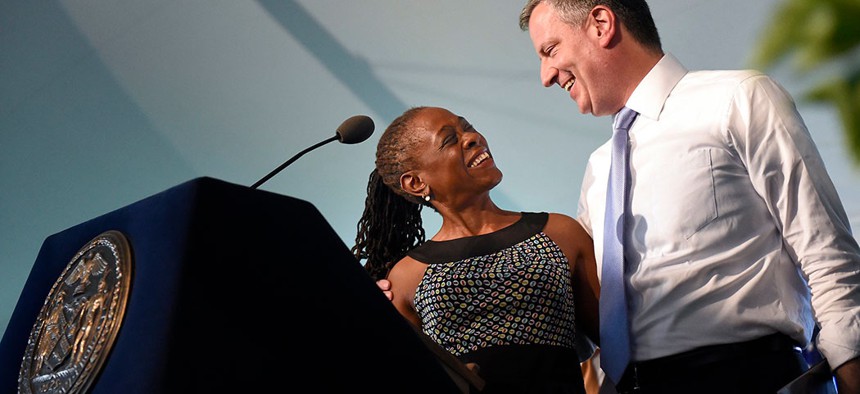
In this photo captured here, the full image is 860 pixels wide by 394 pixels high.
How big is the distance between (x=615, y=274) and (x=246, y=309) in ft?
2.71

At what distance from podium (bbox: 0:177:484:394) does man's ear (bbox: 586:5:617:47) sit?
36.4 inches

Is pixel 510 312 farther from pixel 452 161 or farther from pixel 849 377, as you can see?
pixel 849 377

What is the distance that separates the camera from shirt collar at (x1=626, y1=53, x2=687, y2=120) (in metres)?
1.53

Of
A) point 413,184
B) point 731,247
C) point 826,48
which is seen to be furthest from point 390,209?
point 826,48

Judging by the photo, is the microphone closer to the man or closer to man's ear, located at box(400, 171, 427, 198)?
man's ear, located at box(400, 171, 427, 198)

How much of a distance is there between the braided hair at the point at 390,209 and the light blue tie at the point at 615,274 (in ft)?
1.70

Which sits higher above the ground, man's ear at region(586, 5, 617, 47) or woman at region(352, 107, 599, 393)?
man's ear at region(586, 5, 617, 47)

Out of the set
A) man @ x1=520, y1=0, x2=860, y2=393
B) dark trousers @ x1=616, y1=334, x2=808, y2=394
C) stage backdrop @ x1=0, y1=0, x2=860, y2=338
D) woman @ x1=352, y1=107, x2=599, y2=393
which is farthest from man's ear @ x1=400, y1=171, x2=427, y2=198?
stage backdrop @ x1=0, y1=0, x2=860, y2=338

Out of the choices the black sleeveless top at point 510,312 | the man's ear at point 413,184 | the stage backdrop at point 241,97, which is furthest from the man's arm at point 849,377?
the stage backdrop at point 241,97

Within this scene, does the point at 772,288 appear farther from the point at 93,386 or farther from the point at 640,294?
the point at 93,386

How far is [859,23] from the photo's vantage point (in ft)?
5.20

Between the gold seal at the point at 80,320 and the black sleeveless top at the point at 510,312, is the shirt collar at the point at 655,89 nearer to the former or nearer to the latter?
the black sleeveless top at the point at 510,312

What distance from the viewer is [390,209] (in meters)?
2.06

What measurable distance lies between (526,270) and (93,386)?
39.6 inches
